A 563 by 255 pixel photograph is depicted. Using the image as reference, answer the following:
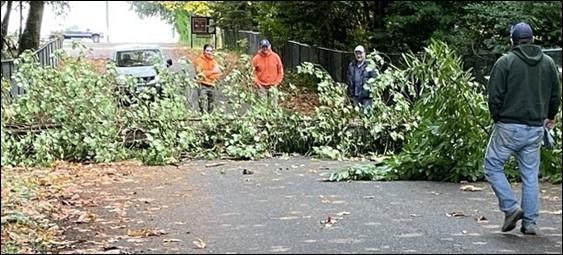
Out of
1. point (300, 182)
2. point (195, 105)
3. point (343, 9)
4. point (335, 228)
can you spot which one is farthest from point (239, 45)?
point (335, 228)

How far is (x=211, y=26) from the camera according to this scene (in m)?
42.7

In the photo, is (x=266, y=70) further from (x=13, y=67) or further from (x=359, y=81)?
(x=13, y=67)

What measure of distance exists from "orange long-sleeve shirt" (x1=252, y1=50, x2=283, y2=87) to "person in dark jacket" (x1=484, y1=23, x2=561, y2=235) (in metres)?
10.2

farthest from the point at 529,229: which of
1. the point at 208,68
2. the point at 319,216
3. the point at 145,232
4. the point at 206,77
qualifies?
the point at 208,68

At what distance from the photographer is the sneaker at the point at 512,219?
7164mm

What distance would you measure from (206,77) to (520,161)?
10533mm

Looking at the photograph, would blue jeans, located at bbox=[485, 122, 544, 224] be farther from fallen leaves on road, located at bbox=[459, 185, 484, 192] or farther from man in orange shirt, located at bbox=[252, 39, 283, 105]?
man in orange shirt, located at bbox=[252, 39, 283, 105]

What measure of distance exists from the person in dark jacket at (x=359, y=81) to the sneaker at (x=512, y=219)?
28.1ft

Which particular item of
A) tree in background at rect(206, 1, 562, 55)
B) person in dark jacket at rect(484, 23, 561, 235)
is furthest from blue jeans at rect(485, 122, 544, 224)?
tree in background at rect(206, 1, 562, 55)

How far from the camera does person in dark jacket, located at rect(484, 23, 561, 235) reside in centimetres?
709

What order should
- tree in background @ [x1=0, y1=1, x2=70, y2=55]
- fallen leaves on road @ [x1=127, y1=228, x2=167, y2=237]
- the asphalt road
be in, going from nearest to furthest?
1. the asphalt road
2. fallen leaves on road @ [x1=127, y1=228, x2=167, y2=237]
3. tree in background @ [x1=0, y1=1, x2=70, y2=55]

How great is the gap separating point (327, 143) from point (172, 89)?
9.23 feet

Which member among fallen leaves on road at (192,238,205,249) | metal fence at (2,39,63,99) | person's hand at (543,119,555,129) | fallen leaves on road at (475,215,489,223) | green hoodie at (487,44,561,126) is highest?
green hoodie at (487,44,561,126)

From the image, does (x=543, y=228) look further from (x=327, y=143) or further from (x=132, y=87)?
(x=132, y=87)
